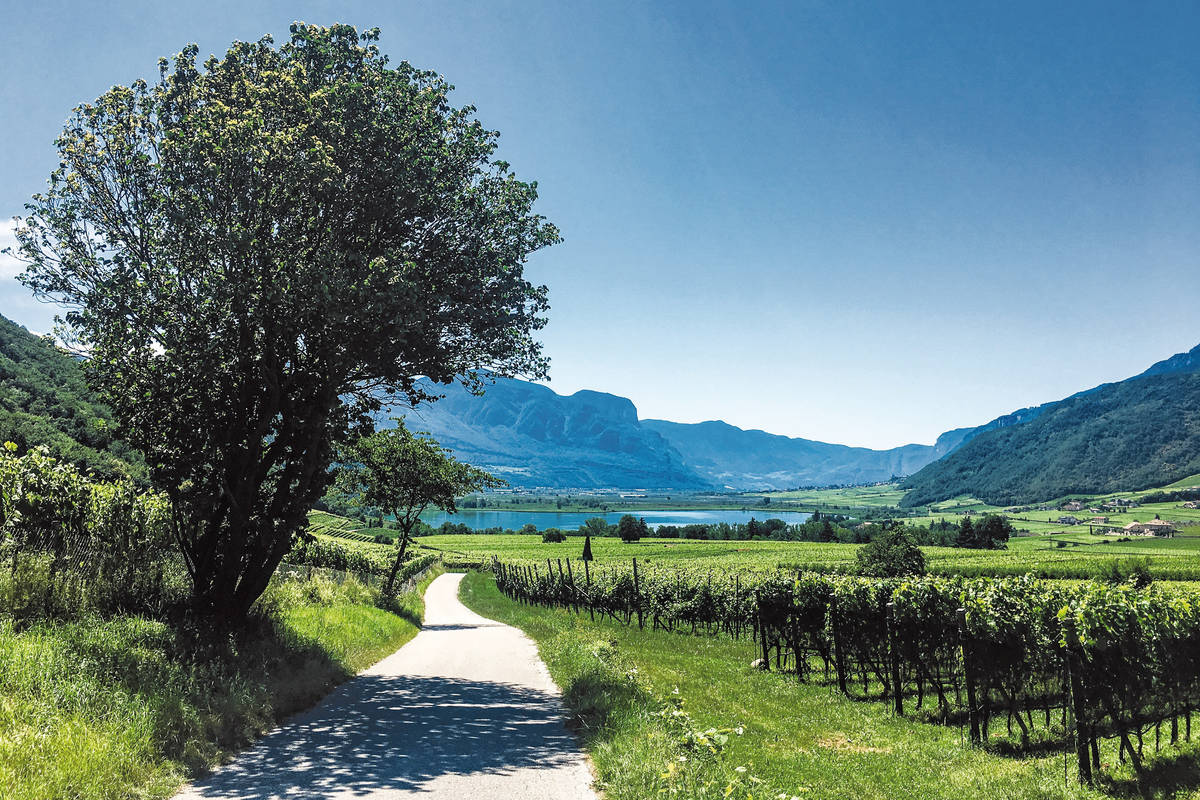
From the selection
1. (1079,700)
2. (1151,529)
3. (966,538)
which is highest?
(1079,700)

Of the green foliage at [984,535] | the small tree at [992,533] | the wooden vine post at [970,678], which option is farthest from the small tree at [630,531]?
the wooden vine post at [970,678]

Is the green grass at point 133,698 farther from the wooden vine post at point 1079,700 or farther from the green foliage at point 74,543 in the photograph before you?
the wooden vine post at point 1079,700

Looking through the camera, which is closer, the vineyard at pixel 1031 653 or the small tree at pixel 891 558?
the vineyard at pixel 1031 653

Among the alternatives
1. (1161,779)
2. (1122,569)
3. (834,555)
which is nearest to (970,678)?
(1161,779)

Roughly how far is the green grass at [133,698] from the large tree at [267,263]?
2.50 meters

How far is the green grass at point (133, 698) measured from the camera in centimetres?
621

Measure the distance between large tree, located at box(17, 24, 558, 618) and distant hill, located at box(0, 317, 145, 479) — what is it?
118 feet

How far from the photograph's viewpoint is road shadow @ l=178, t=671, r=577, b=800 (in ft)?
23.8

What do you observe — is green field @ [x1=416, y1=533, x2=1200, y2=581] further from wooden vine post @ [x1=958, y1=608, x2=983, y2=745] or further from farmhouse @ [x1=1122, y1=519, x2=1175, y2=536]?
wooden vine post @ [x1=958, y1=608, x2=983, y2=745]

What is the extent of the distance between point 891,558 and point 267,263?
4105 cm

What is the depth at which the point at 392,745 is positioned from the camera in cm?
905

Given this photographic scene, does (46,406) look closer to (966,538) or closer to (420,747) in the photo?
(420,747)

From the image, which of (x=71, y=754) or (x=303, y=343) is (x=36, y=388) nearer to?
(x=303, y=343)

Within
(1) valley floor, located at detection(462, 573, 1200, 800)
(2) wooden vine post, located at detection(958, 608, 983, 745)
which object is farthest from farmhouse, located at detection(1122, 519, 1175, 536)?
(2) wooden vine post, located at detection(958, 608, 983, 745)
